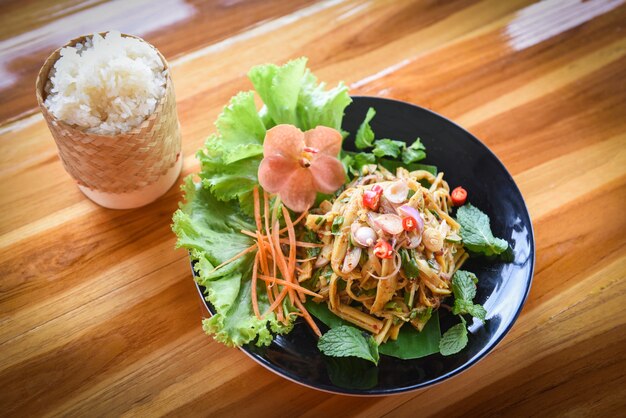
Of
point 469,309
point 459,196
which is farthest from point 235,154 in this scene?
point 469,309

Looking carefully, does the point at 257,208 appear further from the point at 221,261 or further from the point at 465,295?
the point at 465,295

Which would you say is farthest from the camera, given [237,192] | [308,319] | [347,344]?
A: [237,192]

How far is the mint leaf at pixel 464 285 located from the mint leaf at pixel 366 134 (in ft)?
2.14

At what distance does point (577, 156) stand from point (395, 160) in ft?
3.04

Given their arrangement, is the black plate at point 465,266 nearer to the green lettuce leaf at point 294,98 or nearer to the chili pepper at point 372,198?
the green lettuce leaf at point 294,98

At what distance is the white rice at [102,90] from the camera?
196 cm

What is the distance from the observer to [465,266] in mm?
2115

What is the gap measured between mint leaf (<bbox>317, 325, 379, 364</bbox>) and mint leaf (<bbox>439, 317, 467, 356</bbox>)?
0.75 ft

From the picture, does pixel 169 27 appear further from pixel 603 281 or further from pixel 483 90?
pixel 603 281

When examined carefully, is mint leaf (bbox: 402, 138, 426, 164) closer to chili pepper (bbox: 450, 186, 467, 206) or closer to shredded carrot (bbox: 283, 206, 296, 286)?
chili pepper (bbox: 450, 186, 467, 206)

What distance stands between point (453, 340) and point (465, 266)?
342mm

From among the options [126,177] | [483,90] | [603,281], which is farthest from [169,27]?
[603,281]

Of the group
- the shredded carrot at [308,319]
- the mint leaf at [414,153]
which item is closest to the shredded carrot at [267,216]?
the shredded carrot at [308,319]

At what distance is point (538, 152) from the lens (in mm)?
2592
